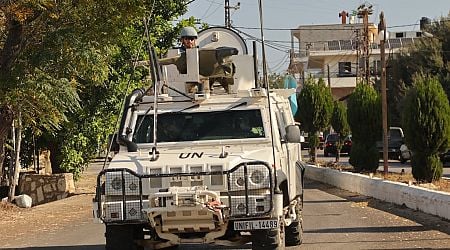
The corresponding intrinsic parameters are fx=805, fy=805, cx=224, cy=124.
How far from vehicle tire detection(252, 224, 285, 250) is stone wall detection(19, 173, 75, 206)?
17.0 metres

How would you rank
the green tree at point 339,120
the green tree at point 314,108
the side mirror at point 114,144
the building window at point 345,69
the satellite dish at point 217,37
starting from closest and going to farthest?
the side mirror at point 114,144, the satellite dish at point 217,37, the green tree at point 314,108, the green tree at point 339,120, the building window at point 345,69

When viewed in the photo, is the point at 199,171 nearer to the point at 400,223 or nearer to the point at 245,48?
the point at 245,48

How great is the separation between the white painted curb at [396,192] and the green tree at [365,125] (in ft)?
5.51

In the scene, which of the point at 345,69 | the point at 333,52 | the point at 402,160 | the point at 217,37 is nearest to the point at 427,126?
the point at 217,37

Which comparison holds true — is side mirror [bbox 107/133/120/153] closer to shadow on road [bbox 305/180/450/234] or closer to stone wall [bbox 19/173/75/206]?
shadow on road [bbox 305/180/450/234]

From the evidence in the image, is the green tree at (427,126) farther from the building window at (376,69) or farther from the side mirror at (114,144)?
the building window at (376,69)

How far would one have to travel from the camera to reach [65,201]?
23797 millimetres

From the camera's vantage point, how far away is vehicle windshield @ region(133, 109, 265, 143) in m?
10.5

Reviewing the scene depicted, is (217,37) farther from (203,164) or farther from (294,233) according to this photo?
(203,164)

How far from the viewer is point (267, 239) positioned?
934 centimetres

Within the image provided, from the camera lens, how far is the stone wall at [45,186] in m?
25.7

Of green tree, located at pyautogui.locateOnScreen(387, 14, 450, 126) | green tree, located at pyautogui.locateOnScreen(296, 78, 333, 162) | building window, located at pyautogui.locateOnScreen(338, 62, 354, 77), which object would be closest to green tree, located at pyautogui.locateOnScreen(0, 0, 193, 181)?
green tree, located at pyautogui.locateOnScreen(296, 78, 333, 162)

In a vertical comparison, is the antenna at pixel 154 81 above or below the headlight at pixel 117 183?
above

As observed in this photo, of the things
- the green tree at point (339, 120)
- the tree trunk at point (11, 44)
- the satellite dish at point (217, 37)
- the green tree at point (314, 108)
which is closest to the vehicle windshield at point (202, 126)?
the satellite dish at point (217, 37)
